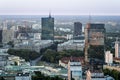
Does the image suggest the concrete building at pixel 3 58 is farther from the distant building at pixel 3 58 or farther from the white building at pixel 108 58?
the white building at pixel 108 58

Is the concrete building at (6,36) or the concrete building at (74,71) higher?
the concrete building at (74,71)

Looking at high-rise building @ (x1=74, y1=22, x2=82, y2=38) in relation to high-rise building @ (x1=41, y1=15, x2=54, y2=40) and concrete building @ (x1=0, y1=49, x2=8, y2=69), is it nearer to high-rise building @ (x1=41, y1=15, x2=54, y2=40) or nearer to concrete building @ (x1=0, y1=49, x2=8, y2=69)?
high-rise building @ (x1=41, y1=15, x2=54, y2=40)

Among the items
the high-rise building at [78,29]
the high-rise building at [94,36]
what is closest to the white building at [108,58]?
the high-rise building at [94,36]

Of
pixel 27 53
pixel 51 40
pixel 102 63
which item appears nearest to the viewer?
pixel 102 63

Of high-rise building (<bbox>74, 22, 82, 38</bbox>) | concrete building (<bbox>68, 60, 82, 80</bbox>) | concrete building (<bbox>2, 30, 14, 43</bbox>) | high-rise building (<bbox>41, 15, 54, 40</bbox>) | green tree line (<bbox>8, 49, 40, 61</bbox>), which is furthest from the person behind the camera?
high-rise building (<bbox>74, 22, 82, 38</bbox>)

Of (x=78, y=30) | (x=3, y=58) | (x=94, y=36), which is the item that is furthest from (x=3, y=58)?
(x=78, y=30)

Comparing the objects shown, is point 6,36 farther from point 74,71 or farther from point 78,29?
point 74,71

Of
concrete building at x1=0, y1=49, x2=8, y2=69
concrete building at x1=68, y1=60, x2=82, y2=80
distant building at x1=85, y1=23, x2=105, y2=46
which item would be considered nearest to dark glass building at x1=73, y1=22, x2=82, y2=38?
concrete building at x1=0, y1=49, x2=8, y2=69

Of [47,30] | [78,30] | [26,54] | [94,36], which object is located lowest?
[26,54]

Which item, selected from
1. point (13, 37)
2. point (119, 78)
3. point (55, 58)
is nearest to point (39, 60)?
point (55, 58)

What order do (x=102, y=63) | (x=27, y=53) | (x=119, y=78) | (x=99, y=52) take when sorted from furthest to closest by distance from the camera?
(x=27, y=53) < (x=99, y=52) < (x=102, y=63) < (x=119, y=78)

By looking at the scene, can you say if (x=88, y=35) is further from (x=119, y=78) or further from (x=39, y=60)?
(x=119, y=78)
